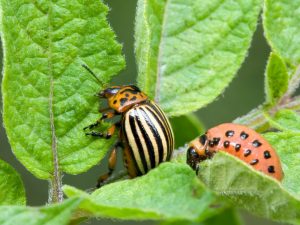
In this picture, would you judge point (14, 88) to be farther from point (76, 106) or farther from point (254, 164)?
point (254, 164)

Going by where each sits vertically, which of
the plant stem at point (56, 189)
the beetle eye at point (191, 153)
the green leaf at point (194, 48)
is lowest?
the plant stem at point (56, 189)

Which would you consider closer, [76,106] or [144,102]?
[76,106]

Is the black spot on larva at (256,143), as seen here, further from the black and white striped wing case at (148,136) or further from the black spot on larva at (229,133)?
the black and white striped wing case at (148,136)

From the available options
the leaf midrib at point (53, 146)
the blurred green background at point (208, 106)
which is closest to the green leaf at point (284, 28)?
the leaf midrib at point (53, 146)

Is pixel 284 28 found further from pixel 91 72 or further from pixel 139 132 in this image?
pixel 91 72

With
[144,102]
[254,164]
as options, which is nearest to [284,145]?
[254,164]

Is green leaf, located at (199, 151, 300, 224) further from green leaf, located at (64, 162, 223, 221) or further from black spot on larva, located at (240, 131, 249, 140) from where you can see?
black spot on larva, located at (240, 131, 249, 140)
